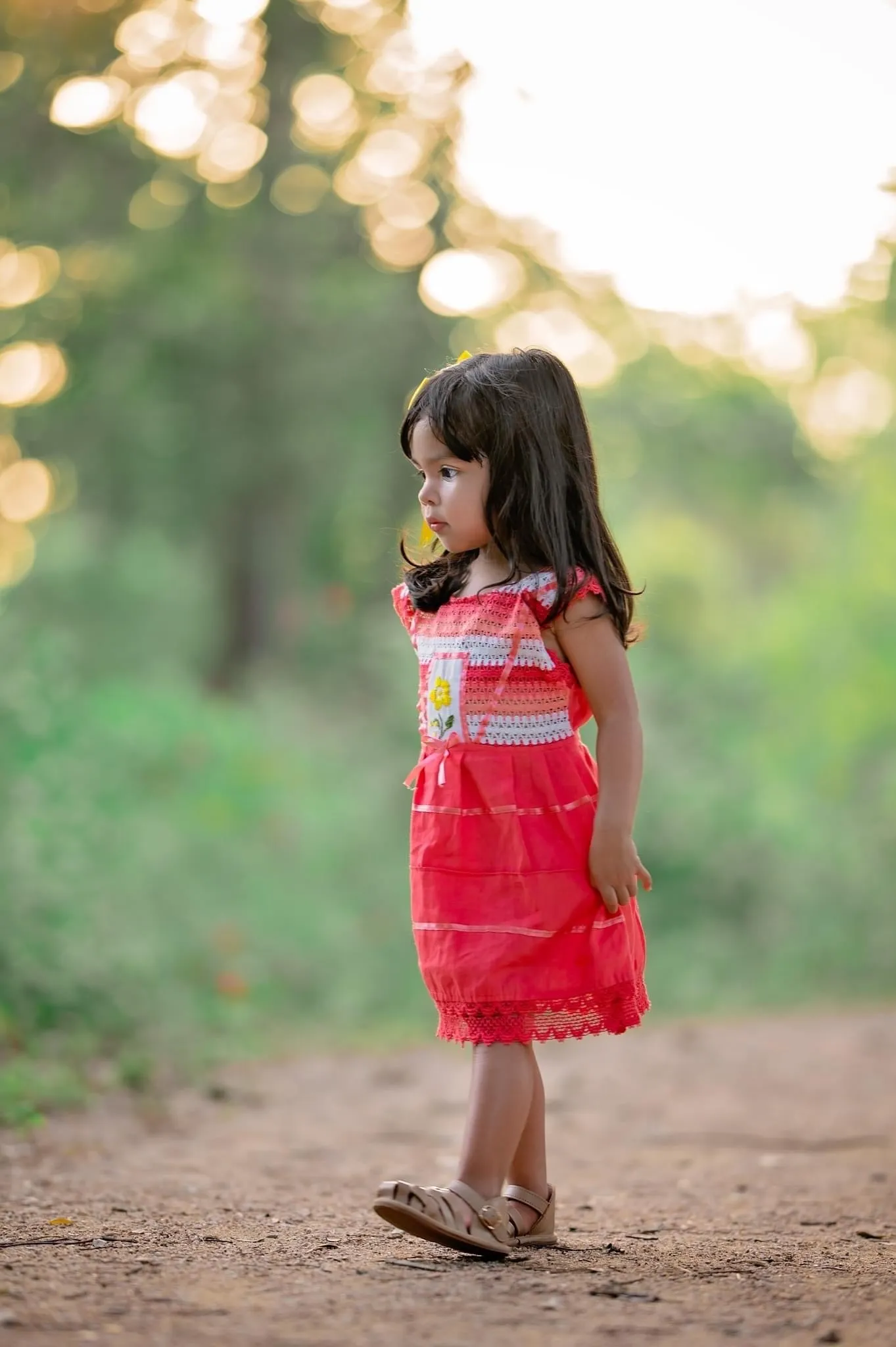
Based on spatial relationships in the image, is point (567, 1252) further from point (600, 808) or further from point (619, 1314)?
point (600, 808)

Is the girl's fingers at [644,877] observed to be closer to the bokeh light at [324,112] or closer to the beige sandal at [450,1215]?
the beige sandal at [450,1215]

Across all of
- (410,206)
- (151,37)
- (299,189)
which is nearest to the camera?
(151,37)

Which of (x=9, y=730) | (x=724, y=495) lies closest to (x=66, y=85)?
(x=9, y=730)

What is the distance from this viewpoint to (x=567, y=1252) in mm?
2721

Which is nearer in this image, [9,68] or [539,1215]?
[539,1215]

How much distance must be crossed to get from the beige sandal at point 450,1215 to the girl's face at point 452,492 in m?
1.21

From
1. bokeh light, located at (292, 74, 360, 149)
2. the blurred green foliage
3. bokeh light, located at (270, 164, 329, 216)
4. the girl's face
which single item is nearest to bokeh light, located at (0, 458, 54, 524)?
the blurred green foliage

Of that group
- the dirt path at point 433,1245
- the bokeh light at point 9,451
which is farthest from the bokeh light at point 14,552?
the dirt path at point 433,1245

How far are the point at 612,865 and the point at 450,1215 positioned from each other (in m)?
0.69

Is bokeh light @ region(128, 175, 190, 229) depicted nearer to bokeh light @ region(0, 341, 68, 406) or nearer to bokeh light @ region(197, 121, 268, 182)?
bokeh light @ region(197, 121, 268, 182)

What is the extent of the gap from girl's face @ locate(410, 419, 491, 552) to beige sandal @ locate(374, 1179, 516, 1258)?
1.21 m

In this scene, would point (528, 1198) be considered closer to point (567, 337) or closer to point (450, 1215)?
point (450, 1215)

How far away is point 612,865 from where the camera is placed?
268cm

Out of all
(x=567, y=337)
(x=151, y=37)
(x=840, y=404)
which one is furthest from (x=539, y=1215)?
(x=840, y=404)
